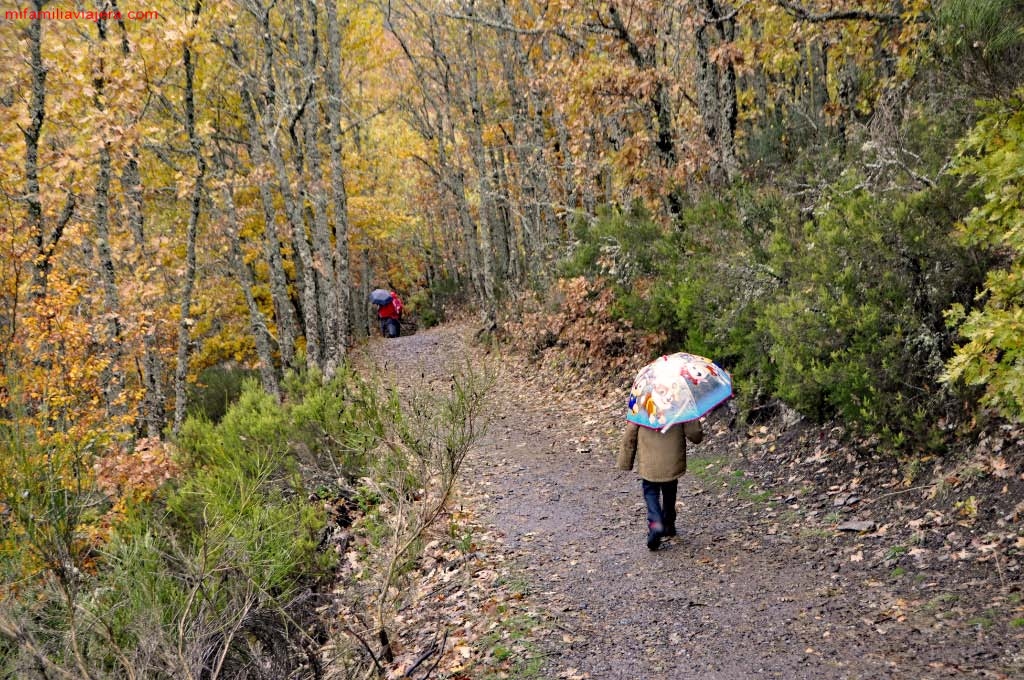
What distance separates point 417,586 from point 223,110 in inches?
630

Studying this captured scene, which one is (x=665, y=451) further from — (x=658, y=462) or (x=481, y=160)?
(x=481, y=160)

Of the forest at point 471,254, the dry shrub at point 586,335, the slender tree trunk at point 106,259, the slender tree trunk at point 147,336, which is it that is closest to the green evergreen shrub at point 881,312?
the forest at point 471,254

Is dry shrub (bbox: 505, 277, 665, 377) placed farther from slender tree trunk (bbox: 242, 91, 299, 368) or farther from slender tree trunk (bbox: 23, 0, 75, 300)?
slender tree trunk (bbox: 23, 0, 75, 300)

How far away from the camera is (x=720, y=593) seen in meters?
5.30

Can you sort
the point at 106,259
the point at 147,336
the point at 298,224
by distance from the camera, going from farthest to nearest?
the point at 298,224
the point at 147,336
the point at 106,259

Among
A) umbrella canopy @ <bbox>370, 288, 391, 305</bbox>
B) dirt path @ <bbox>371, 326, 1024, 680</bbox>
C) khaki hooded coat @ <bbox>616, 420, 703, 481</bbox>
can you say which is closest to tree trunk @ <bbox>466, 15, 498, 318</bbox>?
umbrella canopy @ <bbox>370, 288, 391, 305</bbox>

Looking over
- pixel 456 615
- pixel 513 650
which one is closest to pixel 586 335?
pixel 456 615

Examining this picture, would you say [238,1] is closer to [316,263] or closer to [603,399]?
[316,263]

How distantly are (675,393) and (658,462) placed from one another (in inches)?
26.4

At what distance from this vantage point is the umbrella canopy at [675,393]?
579cm

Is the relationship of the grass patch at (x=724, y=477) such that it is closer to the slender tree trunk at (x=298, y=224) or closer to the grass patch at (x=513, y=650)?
the grass patch at (x=513, y=650)

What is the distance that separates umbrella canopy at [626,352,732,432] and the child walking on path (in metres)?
0.24

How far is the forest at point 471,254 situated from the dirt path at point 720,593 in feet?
4.16

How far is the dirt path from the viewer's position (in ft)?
13.6
